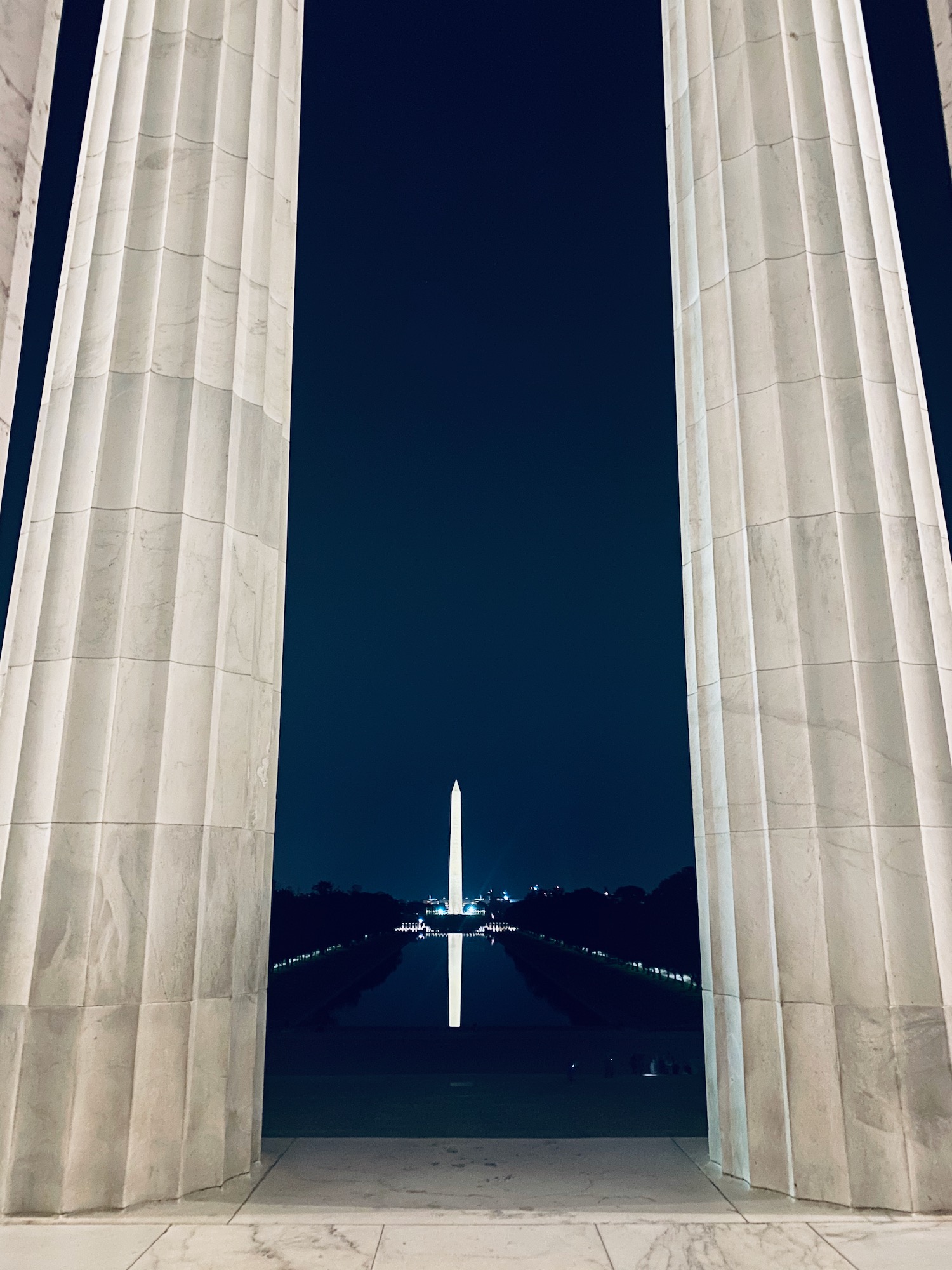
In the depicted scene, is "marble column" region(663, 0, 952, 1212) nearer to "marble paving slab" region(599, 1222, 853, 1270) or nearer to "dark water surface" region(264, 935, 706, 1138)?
"marble paving slab" region(599, 1222, 853, 1270)

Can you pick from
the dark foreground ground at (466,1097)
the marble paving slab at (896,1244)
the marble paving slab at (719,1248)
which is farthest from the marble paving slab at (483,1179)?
the marble paving slab at (896,1244)

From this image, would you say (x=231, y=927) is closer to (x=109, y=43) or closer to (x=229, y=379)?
(x=229, y=379)

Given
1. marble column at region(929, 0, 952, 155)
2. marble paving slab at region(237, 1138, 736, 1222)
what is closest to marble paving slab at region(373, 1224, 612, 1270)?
marble paving slab at region(237, 1138, 736, 1222)

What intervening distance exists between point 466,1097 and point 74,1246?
2023 centimetres

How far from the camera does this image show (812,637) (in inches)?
981

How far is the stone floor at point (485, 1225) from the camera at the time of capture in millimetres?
18391

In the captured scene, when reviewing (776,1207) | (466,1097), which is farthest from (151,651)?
(466,1097)

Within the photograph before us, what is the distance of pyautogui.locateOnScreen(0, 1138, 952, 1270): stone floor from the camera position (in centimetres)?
1839

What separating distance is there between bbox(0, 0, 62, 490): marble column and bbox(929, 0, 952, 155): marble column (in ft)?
53.4

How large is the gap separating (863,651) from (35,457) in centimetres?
2380

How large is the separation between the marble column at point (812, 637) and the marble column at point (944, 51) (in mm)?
8894

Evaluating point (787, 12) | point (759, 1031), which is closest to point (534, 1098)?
point (759, 1031)

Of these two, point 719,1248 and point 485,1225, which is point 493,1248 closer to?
point 485,1225

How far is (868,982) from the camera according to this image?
894 inches
